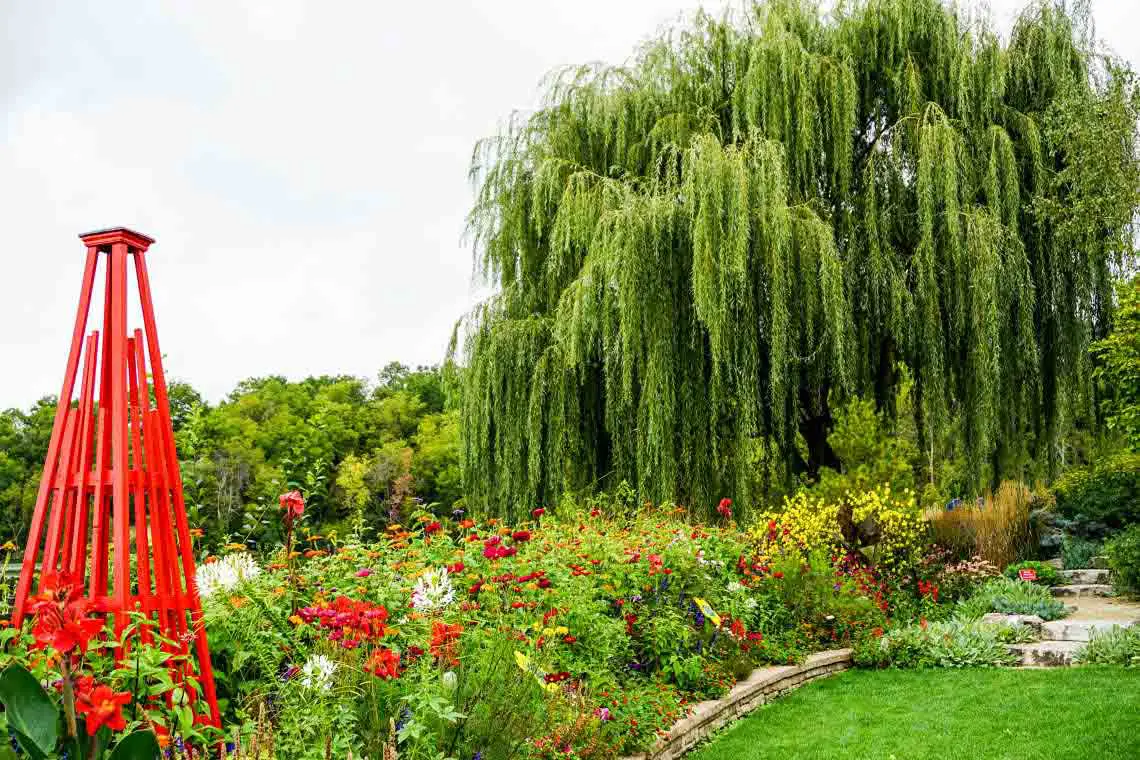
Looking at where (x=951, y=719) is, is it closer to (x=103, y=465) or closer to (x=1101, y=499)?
(x=103, y=465)

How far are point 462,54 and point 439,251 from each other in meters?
2.85

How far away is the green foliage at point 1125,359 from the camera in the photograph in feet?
29.0

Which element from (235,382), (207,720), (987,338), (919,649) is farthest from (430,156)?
(235,382)

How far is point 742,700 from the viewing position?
585cm

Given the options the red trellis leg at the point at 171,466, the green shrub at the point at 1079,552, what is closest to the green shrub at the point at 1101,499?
the green shrub at the point at 1079,552

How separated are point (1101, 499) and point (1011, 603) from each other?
4.09m

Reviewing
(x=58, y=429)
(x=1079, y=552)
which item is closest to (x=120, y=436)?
(x=58, y=429)

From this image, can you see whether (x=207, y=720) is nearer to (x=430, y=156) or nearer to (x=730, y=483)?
(x=730, y=483)

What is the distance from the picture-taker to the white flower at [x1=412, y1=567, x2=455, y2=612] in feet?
12.0

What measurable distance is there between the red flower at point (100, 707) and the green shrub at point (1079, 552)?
36.7 ft

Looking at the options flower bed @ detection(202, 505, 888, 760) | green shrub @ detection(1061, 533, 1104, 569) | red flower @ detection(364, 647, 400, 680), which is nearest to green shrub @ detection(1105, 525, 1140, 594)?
green shrub @ detection(1061, 533, 1104, 569)

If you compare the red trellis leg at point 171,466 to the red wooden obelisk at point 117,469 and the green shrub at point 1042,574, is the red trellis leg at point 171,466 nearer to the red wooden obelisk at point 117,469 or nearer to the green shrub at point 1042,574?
the red wooden obelisk at point 117,469

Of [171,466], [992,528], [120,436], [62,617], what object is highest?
[120,436]

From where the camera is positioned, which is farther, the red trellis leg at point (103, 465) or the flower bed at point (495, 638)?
the flower bed at point (495, 638)
